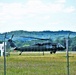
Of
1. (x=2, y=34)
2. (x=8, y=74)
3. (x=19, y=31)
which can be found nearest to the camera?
(x=2, y=34)

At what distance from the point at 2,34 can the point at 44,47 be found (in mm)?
34169

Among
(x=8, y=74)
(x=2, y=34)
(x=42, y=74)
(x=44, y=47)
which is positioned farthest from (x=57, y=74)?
(x=44, y=47)

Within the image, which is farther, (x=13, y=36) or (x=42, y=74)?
(x=42, y=74)

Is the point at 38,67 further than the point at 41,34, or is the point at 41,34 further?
the point at 38,67

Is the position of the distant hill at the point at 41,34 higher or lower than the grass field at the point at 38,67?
higher

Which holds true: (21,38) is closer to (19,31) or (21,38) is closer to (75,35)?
(19,31)

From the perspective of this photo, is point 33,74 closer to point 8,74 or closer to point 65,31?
point 8,74

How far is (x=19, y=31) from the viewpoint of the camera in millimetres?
18359

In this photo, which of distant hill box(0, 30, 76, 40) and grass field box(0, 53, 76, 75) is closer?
distant hill box(0, 30, 76, 40)

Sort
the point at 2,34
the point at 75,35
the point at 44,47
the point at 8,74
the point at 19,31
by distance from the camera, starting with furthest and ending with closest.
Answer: the point at 44,47
the point at 8,74
the point at 19,31
the point at 75,35
the point at 2,34

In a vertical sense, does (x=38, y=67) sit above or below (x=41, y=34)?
below

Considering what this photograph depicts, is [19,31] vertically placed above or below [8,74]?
above

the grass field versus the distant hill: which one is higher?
the distant hill

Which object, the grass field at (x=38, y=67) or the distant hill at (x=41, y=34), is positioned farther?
the grass field at (x=38, y=67)
